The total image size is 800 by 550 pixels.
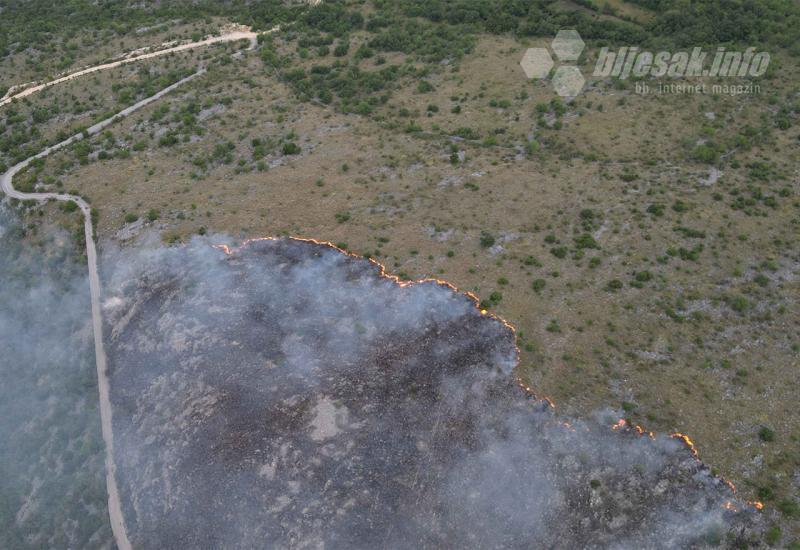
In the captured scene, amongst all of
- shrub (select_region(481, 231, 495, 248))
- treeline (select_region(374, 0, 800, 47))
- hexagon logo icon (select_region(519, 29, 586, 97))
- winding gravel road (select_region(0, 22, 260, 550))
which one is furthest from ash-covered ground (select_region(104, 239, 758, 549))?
treeline (select_region(374, 0, 800, 47))

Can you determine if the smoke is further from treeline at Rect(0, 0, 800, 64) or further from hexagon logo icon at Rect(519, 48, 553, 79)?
hexagon logo icon at Rect(519, 48, 553, 79)

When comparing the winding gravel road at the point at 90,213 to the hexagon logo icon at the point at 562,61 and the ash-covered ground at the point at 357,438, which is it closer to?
the ash-covered ground at the point at 357,438

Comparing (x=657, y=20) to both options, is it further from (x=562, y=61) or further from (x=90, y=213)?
(x=90, y=213)

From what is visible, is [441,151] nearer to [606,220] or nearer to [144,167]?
[606,220]

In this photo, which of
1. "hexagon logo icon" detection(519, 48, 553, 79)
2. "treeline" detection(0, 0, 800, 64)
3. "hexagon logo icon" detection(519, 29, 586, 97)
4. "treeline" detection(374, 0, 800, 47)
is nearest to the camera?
"hexagon logo icon" detection(519, 29, 586, 97)

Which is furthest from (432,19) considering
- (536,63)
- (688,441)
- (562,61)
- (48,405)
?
(48,405)

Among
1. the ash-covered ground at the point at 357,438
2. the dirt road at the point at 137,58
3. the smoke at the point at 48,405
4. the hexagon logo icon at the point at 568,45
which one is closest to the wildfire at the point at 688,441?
the ash-covered ground at the point at 357,438
